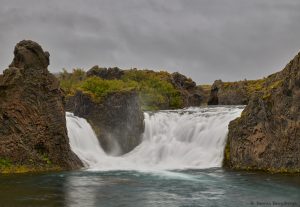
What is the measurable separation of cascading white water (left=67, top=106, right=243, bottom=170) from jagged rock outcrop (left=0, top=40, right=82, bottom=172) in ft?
14.8

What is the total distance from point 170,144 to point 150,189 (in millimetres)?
20154

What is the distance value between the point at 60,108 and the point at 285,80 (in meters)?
19.7

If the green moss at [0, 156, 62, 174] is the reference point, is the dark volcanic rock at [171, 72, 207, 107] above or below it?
above

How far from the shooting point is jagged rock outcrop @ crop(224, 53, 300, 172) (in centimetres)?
3569

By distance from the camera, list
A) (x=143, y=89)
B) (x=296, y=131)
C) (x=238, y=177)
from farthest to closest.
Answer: (x=143, y=89) < (x=296, y=131) < (x=238, y=177)

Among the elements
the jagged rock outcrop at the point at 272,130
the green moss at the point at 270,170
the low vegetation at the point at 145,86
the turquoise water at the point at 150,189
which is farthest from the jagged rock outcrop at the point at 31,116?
the low vegetation at the point at 145,86

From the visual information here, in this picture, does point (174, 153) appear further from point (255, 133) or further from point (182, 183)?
point (182, 183)

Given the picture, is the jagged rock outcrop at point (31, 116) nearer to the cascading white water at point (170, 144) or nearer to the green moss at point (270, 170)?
the cascading white water at point (170, 144)

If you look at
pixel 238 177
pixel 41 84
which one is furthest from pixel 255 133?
pixel 41 84

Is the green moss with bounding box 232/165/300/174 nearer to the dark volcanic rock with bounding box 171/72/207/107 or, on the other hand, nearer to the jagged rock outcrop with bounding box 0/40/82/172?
the jagged rock outcrop with bounding box 0/40/82/172

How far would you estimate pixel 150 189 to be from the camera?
26.8 m

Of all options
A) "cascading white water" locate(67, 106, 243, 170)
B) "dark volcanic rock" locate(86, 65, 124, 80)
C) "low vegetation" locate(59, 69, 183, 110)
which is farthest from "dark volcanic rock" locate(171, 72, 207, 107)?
"cascading white water" locate(67, 106, 243, 170)

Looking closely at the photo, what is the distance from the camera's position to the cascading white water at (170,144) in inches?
1636

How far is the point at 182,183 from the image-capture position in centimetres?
2923
